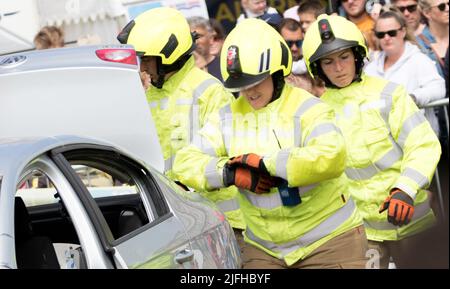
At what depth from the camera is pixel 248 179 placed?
5641 millimetres

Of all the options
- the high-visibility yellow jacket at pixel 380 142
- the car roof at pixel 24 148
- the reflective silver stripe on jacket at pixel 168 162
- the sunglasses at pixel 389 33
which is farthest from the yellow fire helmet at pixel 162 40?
the car roof at pixel 24 148

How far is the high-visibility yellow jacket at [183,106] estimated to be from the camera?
23.5ft

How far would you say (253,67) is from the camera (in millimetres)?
5828

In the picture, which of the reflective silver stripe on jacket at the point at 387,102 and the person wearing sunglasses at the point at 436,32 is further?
the person wearing sunglasses at the point at 436,32

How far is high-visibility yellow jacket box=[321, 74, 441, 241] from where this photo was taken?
21.0ft

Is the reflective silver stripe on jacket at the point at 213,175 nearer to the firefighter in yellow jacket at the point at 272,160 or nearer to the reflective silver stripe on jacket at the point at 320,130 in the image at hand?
the firefighter in yellow jacket at the point at 272,160

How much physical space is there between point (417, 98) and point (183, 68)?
2111mm

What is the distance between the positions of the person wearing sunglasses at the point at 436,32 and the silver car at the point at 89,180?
3200 millimetres

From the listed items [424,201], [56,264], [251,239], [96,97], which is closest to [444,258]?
[424,201]

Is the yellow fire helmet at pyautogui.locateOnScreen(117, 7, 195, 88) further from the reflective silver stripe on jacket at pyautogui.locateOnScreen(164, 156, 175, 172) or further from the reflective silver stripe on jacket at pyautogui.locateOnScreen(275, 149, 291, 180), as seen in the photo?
the reflective silver stripe on jacket at pyautogui.locateOnScreen(275, 149, 291, 180)

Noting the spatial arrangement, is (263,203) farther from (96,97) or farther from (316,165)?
(96,97)

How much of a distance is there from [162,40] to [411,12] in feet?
9.90

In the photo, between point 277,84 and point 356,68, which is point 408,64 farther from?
point 277,84

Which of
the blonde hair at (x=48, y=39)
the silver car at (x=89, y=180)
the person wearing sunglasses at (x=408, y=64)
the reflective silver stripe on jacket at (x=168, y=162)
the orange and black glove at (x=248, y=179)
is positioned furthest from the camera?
the blonde hair at (x=48, y=39)
